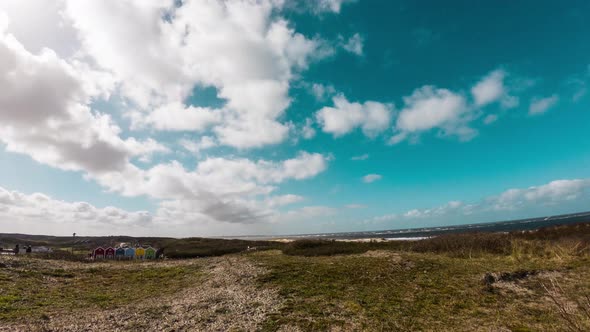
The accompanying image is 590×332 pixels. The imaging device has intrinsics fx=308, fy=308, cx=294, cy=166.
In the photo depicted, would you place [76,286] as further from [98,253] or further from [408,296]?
[408,296]

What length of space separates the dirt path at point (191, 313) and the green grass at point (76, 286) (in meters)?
1.72

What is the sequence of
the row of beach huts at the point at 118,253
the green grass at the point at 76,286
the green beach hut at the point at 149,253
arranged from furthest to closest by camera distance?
the green beach hut at the point at 149,253
the row of beach huts at the point at 118,253
the green grass at the point at 76,286

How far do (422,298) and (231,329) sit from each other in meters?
11.0

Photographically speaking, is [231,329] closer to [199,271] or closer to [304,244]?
[199,271]

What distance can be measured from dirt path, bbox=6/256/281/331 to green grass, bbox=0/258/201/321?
1719 mm

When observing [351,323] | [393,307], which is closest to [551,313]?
[393,307]

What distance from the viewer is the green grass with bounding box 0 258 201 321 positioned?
17.4 m

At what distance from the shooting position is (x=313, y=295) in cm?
1859

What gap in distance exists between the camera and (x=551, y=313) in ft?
48.1

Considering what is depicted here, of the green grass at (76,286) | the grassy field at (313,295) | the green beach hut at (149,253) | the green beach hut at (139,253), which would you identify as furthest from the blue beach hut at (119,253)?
the grassy field at (313,295)

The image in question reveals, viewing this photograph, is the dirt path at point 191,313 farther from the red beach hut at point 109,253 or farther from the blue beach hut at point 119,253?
the red beach hut at point 109,253

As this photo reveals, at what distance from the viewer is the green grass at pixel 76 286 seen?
17422 mm

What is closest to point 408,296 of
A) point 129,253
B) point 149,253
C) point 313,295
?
point 313,295

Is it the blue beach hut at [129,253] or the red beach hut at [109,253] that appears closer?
the red beach hut at [109,253]
